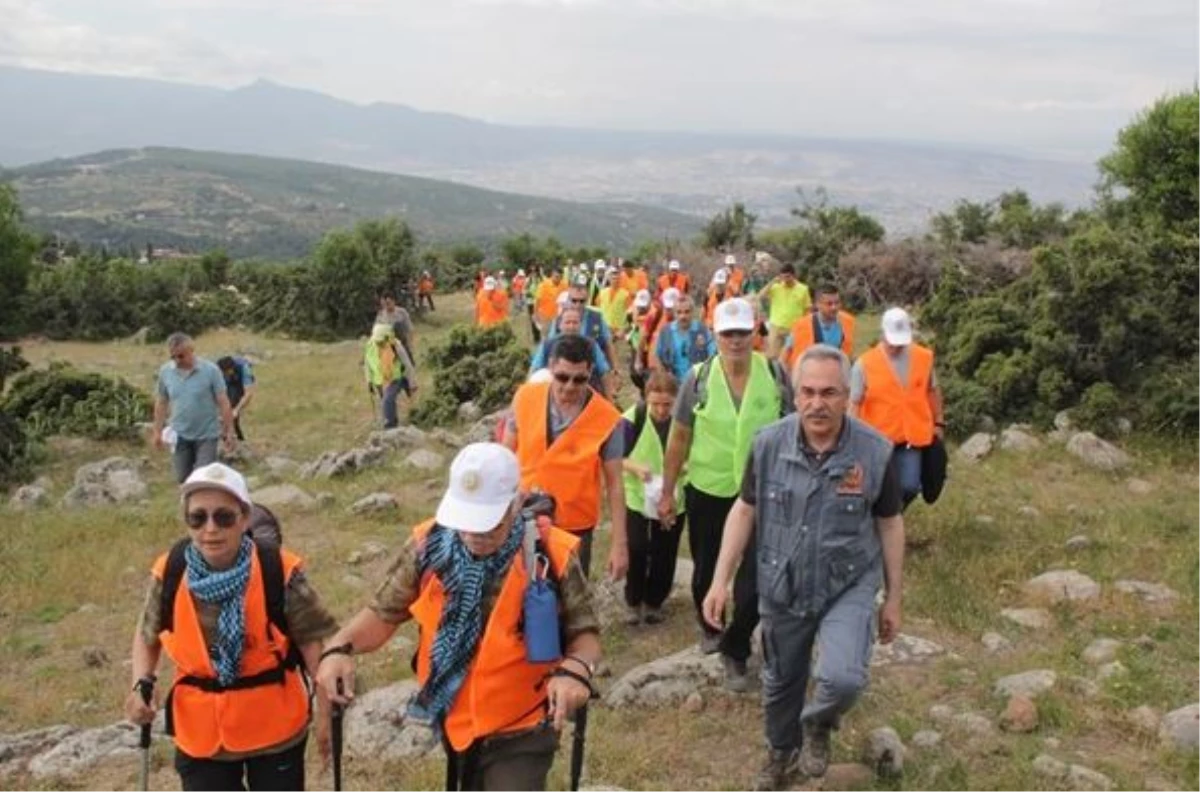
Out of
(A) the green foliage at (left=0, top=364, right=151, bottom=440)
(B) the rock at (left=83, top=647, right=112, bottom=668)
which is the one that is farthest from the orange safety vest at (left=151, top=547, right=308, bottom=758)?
(A) the green foliage at (left=0, top=364, right=151, bottom=440)

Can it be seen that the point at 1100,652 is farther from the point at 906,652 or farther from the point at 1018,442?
the point at 1018,442

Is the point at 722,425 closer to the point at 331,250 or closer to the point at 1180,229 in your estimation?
the point at 1180,229

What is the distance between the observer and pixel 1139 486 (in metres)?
9.48

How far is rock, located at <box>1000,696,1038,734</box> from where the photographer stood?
17.0 feet

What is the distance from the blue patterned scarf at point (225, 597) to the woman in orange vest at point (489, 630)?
348mm

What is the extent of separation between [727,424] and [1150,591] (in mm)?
3628

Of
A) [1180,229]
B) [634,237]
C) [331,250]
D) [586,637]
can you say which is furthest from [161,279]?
[634,237]

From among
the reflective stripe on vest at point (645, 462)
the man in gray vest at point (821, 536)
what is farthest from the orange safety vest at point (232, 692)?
the reflective stripe on vest at point (645, 462)

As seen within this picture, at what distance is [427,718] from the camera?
3320 millimetres

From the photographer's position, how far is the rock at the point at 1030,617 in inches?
259

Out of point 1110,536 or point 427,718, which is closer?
point 427,718

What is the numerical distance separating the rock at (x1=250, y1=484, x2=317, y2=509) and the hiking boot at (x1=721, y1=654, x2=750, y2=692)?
598 cm

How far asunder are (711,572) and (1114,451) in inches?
249

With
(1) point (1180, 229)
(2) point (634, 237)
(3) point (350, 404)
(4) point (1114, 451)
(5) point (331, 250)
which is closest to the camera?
(4) point (1114, 451)
